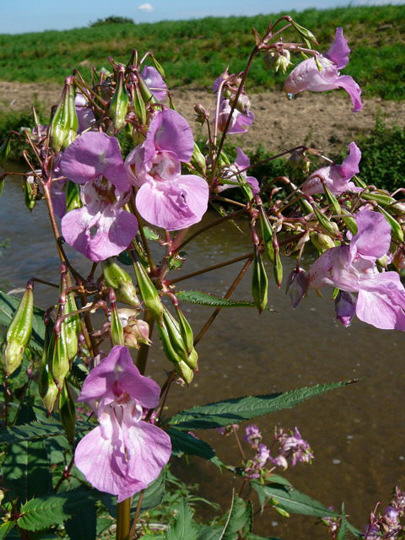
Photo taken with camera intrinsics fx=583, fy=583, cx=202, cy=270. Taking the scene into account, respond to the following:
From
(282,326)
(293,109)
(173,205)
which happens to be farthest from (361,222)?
(293,109)

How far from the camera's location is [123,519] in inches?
45.1

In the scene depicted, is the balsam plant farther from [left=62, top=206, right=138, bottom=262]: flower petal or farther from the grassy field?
the grassy field

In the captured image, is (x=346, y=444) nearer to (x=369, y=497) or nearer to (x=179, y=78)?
(x=369, y=497)

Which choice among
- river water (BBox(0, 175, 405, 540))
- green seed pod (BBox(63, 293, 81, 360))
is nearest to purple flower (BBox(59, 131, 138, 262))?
green seed pod (BBox(63, 293, 81, 360))

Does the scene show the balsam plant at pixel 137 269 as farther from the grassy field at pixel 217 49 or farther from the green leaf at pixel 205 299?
the grassy field at pixel 217 49

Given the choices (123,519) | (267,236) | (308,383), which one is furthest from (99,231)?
(308,383)

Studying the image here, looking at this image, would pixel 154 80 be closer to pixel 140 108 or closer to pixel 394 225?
pixel 140 108

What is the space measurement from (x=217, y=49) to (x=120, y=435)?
61.0 feet

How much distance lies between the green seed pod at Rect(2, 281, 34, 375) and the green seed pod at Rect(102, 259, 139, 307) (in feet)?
0.53

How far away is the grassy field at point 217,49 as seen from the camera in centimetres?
1204

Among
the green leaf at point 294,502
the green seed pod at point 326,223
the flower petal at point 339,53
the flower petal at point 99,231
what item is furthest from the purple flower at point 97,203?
the green leaf at point 294,502

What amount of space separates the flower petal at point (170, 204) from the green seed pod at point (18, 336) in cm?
26

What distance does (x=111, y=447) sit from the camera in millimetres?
889

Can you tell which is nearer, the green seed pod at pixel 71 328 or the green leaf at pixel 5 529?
the green seed pod at pixel 71 328
